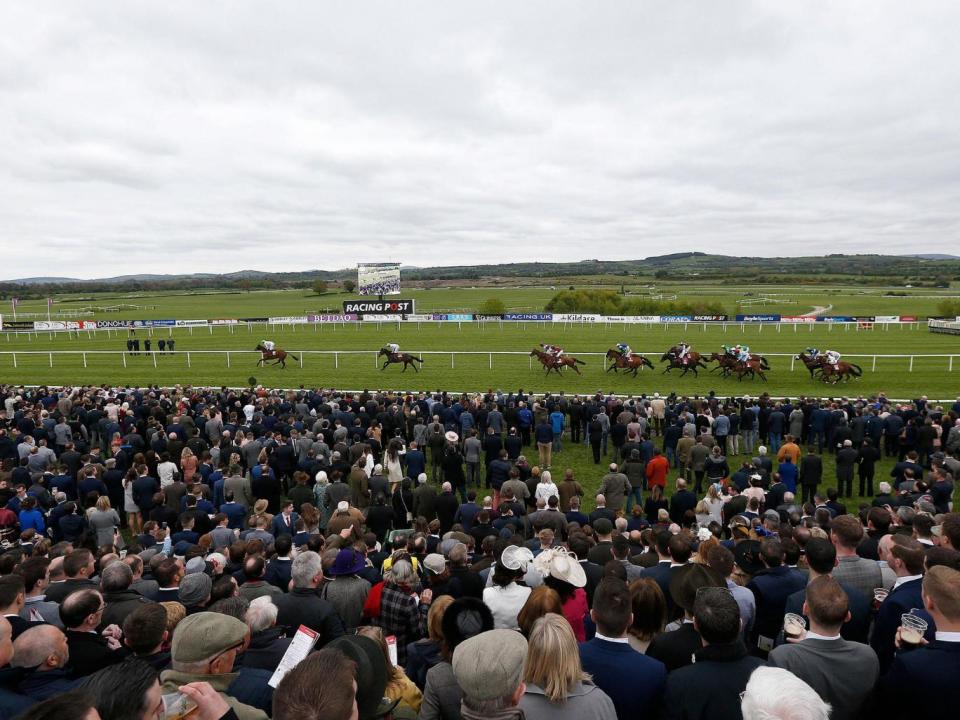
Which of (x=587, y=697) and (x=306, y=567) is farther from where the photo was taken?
(x=306, y=567)

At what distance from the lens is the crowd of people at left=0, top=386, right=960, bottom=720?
2484mm

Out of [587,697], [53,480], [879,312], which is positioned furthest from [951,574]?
[879,312]

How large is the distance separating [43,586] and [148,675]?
10.6ft

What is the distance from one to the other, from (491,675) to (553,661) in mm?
315

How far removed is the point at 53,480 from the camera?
30.1 ft

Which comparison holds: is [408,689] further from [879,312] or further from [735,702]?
[879,312]

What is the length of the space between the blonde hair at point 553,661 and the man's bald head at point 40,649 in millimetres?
2494

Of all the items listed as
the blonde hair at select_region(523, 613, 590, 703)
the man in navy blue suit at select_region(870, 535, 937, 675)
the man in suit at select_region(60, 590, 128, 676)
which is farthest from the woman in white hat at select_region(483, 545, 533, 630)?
the man in suit at select_region(60, 590, 128, 676)

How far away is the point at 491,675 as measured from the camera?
2.34 meters

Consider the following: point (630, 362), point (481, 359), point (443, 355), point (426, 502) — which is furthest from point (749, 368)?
point (426, 502)

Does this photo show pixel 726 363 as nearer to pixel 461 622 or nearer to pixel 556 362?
pixel 556 362

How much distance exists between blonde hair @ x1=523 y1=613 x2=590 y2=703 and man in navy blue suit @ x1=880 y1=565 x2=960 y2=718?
1599 mm

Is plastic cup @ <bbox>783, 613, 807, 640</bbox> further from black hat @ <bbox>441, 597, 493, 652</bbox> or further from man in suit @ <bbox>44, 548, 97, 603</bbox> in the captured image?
man in suit @ <bbox>44, 548, 97, 603</bbox>

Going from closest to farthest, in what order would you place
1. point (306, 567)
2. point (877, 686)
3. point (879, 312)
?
point (877, 686) < point (306, 567) < point (879, 312)
